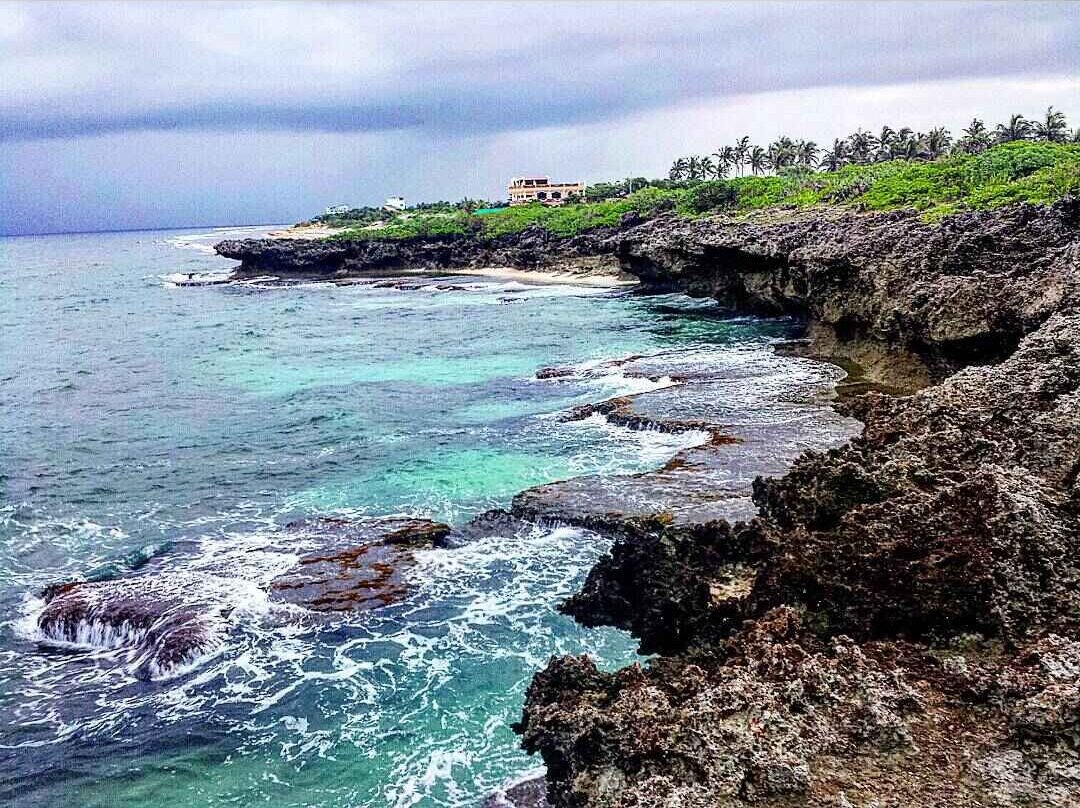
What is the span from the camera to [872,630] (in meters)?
9.05

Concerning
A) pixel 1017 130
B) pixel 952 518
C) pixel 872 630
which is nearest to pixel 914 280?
pixel 952 518

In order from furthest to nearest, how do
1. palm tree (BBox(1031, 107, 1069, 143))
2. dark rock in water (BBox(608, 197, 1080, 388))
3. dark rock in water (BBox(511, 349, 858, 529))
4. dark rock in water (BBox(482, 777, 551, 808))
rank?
palm tree (BBox(1031, 107, 1069, 143)) < dark rock in water (BBox(608, 197, 1080, 388)) < dark rock in water (BBox(511, 349, 858, 529)) < dark rock in water (BBox(482, 777, 551, 808))

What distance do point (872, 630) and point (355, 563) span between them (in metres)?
12.3

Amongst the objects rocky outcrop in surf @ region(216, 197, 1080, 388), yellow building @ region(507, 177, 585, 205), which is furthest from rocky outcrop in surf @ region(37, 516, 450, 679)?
yellow building @ region(507, 177, 585, 205)

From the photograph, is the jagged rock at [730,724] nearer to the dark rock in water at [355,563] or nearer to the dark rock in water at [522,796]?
the dark rock in water at [522,796]

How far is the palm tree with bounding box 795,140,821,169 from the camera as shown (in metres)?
117

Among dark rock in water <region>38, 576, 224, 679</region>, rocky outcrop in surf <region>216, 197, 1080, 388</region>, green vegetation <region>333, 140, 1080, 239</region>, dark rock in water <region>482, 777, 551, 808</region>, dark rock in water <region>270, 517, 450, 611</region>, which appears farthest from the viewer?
green vegetation <region>333, 140, 1080, 239</region>

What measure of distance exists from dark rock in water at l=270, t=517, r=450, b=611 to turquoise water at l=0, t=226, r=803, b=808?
1.45 feet

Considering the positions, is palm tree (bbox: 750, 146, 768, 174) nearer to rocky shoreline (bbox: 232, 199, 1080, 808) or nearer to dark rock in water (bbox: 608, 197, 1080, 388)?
dark rock in water (bbox: 608, 197, 1080, 388)

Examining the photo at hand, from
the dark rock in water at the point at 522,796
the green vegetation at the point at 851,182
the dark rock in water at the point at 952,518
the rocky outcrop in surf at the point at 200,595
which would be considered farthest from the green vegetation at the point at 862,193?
the dark rock in water at the point at 522,796

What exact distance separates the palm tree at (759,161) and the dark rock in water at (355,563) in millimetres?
113865

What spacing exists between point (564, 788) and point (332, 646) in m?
9.00

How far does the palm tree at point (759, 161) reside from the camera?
12438cm

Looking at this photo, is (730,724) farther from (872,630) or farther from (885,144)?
(885,144)
